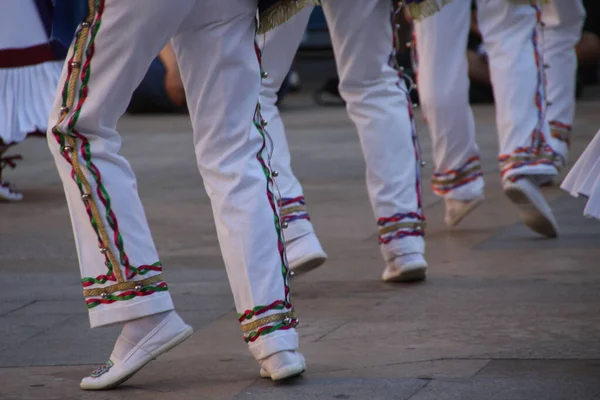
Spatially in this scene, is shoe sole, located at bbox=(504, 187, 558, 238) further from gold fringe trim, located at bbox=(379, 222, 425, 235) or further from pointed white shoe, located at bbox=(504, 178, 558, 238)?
gold fringe trim, located at bbox=(379, 222, 425, 235)

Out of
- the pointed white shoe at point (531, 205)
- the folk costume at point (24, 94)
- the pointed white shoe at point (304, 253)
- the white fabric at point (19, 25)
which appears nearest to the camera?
the pointed white shoe at point (304, 253)

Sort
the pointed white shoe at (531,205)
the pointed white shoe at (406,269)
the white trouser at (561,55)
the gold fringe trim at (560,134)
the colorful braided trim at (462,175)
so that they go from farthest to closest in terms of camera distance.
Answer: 1. the white trouser at (561,55)
2. the gold fringe trim at (560,134)
3. the colorful braided trim at (462,175)
4. the pointed white shoe at (531,205)
5. the pointed white shoe at (406,269)

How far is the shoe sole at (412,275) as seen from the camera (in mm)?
4329

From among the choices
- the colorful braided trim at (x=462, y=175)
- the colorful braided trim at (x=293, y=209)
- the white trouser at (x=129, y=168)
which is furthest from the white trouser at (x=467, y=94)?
the white trouser at (x=129, y=168)

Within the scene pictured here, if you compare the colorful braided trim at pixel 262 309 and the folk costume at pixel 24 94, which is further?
the folk costume at pixel 24 94

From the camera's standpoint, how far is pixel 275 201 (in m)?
3.25

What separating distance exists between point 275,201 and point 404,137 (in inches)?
47.0

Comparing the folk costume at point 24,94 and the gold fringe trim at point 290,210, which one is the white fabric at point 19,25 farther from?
the gold fringe trim at point 290,210

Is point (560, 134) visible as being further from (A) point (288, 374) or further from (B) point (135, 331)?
(B) point (135, 331)

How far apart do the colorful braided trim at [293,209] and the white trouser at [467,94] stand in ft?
3.62

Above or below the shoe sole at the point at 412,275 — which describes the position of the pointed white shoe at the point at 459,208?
below

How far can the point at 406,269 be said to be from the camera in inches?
170

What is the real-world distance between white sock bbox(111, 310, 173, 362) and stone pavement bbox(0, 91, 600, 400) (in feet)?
0.32

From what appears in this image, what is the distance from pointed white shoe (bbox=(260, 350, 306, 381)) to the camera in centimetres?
314
